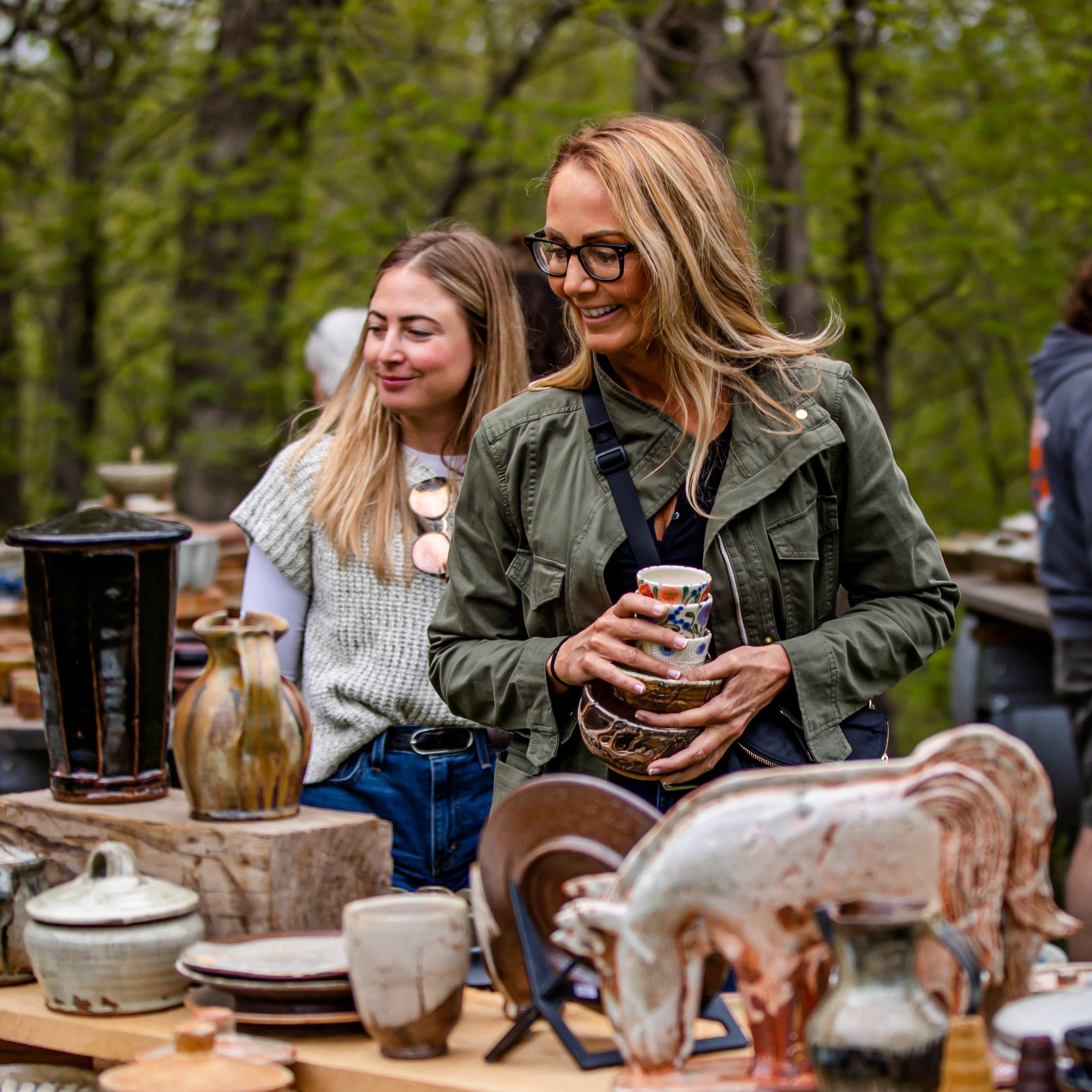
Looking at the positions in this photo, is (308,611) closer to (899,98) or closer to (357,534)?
(357,534)

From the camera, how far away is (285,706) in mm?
2242

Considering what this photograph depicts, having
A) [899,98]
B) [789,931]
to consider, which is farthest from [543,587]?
[899,98]

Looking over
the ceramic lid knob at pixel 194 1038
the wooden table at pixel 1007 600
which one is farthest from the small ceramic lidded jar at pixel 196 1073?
the wooden table at pixel 1007 600

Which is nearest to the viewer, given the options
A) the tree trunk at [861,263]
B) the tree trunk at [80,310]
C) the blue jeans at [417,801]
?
the blue jeans at [417,801]

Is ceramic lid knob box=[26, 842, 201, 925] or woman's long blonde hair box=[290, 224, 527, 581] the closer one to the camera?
ceramic lid knob box=[26, 842, 201, 925]

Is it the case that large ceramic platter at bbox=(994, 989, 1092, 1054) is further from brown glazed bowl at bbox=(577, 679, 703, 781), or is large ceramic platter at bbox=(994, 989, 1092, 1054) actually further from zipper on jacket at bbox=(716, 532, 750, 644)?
zipper on jacket at bbox=(716, 532, 750, 644)

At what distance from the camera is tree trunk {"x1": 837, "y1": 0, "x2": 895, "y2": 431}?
704 cm

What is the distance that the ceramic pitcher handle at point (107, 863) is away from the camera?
205cm

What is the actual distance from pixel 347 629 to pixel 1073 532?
6.53 feet

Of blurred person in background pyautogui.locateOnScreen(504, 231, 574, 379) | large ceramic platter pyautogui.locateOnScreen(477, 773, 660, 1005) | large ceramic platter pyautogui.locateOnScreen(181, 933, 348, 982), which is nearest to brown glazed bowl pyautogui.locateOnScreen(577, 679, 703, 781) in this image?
large ceramic platter pyautogui.locateOnScreen(477, 773, 660, 1005)

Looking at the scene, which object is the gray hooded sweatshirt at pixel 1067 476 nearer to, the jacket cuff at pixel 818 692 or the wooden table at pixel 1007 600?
the wooden table at pixel 1007 600

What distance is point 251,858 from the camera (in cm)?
213

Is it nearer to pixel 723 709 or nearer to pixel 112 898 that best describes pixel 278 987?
pixel 112 898

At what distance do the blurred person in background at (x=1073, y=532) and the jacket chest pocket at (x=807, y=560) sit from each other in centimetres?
172
